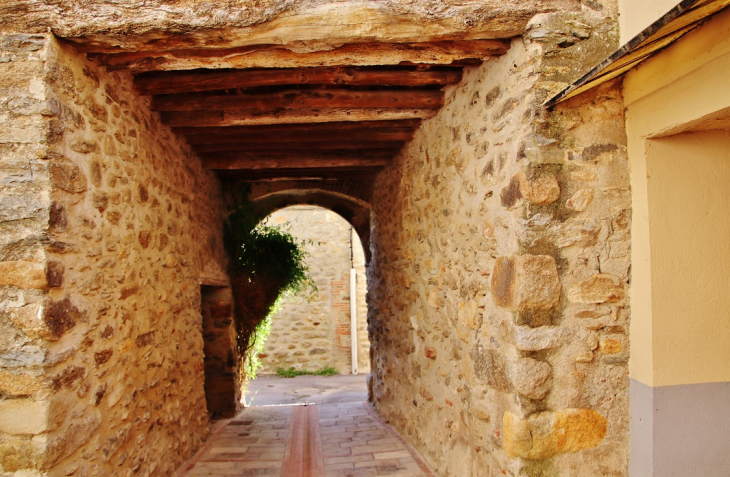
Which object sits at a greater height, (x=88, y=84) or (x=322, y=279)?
(x=88, y=84)

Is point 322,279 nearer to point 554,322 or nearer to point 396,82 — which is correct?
point 396,82

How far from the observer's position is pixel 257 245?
6.24m

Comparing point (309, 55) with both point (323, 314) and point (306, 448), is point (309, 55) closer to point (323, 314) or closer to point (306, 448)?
point (306, 448)

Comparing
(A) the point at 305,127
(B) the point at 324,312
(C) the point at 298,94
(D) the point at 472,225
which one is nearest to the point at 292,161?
(A) the point at 305,127

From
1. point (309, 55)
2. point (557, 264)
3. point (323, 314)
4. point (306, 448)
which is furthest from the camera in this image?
point (323, 314)

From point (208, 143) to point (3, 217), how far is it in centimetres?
220

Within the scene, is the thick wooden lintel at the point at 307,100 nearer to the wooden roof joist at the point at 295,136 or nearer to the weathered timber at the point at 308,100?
the weathered timber at the point at 308,100

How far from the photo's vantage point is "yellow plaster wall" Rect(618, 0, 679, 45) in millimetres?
1974

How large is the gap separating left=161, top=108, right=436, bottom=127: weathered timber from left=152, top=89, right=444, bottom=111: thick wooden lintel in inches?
3.0

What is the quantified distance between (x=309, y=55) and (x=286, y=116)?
93 cm

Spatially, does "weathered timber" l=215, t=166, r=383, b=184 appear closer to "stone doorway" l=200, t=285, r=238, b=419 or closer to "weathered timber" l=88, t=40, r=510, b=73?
"stone doorway" l=200, t=285, r=238, b=419

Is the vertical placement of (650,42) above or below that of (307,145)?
below

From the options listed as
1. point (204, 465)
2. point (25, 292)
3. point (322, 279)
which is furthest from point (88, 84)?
point (322, 279)

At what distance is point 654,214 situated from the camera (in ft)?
6.84
